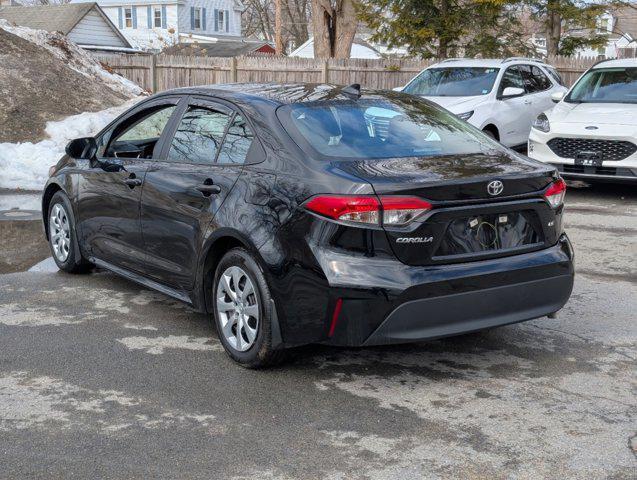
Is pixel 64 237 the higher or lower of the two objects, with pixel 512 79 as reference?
lower

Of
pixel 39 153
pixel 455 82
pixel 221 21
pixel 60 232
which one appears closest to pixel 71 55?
pixel 39 153

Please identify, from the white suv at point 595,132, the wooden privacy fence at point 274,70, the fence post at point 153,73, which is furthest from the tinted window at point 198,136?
the fence post at point 153,73

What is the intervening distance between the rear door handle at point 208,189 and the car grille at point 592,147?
278 inches

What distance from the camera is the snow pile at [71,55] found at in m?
19.5

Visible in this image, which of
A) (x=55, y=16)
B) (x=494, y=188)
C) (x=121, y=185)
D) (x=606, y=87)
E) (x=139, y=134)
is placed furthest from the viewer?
(x=55, y=16)

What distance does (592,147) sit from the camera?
35.8 feet

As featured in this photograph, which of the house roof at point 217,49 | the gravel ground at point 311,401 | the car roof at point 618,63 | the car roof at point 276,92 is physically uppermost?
the house roof at point 217,49

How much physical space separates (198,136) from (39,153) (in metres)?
8.90

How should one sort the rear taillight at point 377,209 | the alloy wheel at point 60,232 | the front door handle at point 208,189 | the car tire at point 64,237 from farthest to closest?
the alloy wheel at point 60,232 → the car tire at point 64,237 → the front door handle at point 208,189 → the rear taillight at point 377,209

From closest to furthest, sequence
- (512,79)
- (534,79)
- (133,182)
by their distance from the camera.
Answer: (133,182) < (512,79) < (534,79)

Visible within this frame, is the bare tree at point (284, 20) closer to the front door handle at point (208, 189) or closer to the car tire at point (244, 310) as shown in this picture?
the front door handle at point (208, 189)

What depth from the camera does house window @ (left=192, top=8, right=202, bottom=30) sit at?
196 feet

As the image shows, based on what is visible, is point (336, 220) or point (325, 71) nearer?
point (336, 220)

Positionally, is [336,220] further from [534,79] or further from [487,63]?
[534,79]
